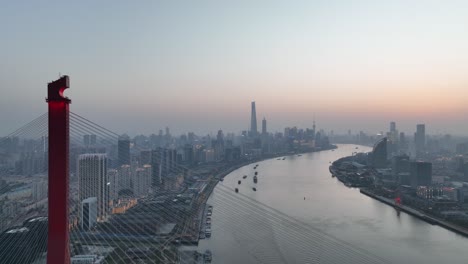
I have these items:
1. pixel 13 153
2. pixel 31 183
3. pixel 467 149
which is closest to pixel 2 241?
pixel 31 183

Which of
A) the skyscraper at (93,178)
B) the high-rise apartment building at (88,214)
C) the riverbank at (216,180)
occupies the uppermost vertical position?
the skyscraper at (93,178)

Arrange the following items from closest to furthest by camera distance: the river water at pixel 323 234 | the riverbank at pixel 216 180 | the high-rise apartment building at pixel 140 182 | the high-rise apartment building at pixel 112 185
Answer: the river water at pixel 323 234 → the riverbank at pixel 216 180 → the high-rise apartment building at pixel 112 185 → the high-rise apartment building at pixel 140 182

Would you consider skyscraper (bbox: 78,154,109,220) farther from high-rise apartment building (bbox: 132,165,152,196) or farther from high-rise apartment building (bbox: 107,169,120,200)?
high-rise apartment building (bbox: 132,165,152,196)

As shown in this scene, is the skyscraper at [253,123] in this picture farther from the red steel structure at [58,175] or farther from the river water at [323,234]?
the red steel structure at [58,175]

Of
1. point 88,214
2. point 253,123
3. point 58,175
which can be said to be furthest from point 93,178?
point 253,123

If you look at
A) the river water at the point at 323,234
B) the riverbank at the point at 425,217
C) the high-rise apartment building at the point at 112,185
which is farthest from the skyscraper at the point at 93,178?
the riverbank at the point at 425,217

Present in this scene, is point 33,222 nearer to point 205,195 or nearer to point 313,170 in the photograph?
point 205,195

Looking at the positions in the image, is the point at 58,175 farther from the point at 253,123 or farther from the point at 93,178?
the point at 253,123
